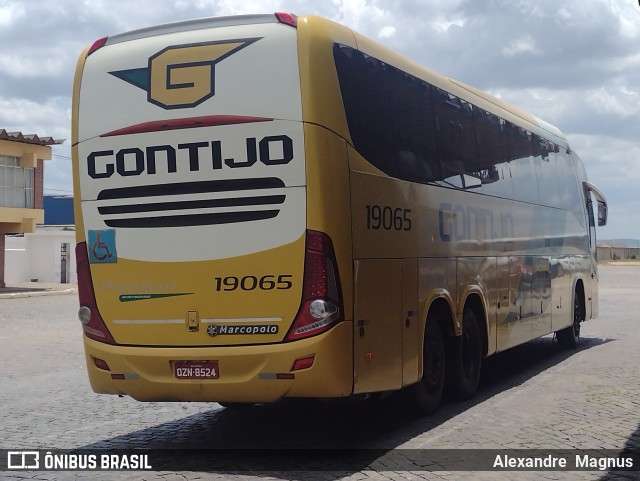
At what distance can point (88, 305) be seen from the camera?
8477 millimetres

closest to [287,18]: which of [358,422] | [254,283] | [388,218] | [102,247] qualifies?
[388,218]

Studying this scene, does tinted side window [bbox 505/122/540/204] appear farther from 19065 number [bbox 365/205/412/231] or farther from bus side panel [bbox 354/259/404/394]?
bus side panel [bbox 354/259/404/394]

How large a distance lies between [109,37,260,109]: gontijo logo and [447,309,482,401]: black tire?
4.24 m

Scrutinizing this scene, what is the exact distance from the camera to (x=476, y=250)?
36.8 feet

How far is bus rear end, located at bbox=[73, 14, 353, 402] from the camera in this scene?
7.71 m

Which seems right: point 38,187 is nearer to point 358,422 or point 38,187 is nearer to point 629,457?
point 358,422

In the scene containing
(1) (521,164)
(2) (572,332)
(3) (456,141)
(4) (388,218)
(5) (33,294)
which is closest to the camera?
(4) (388,218)

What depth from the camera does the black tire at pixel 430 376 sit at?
9.56m

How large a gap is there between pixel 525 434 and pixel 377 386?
152cm

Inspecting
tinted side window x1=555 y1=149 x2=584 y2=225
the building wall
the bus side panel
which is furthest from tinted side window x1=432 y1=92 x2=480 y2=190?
the building wall

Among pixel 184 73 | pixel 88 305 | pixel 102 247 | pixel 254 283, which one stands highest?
pixel 184 73

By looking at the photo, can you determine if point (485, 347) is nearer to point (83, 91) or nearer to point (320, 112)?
point (320, 112)

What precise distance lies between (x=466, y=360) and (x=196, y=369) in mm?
4109

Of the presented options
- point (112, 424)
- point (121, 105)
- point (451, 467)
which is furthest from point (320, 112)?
point (112, 424)
